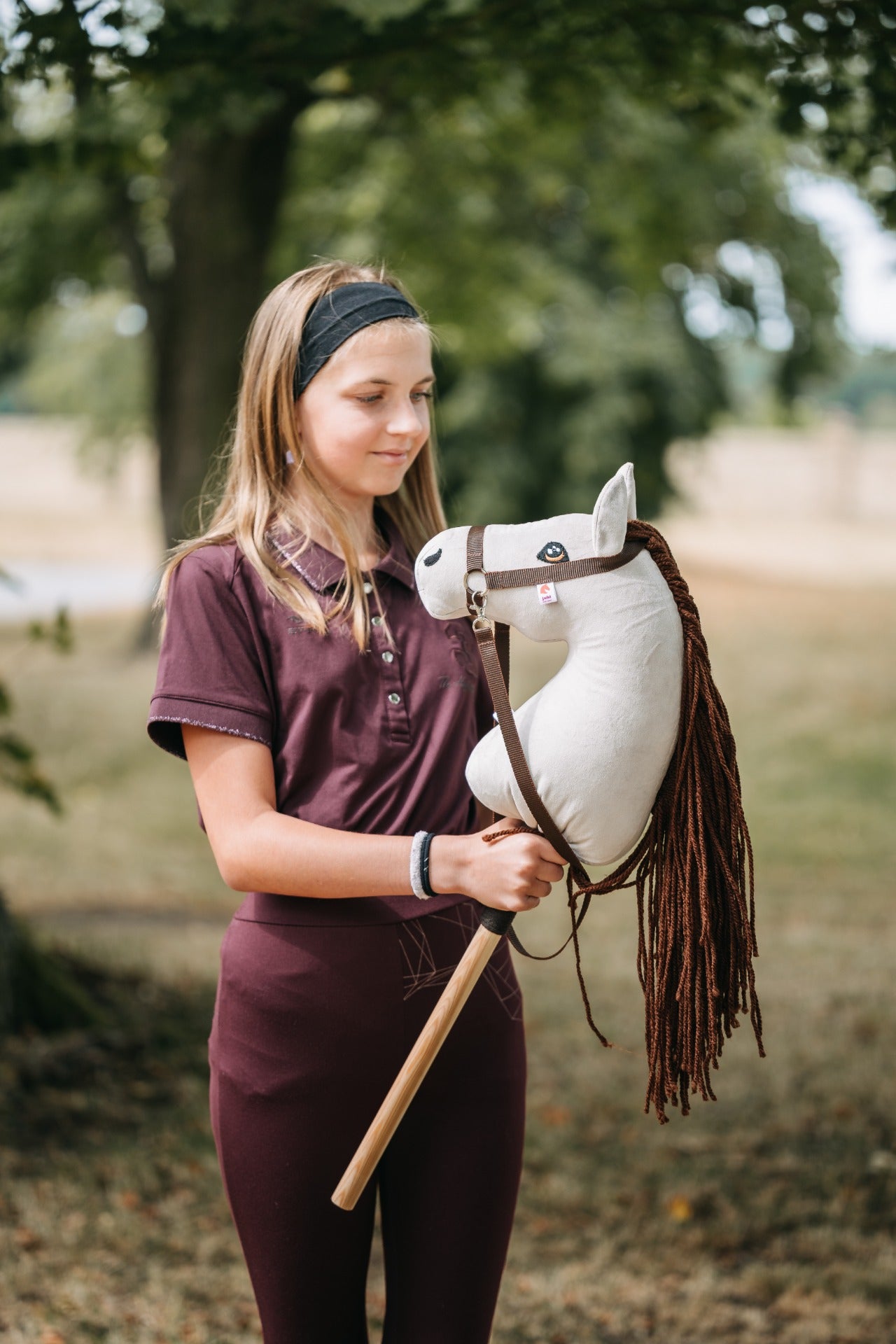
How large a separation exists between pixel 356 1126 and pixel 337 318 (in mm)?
1193

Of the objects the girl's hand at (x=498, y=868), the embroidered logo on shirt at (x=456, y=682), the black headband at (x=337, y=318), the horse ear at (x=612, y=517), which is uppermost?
the black headband at (x=337, y=318)

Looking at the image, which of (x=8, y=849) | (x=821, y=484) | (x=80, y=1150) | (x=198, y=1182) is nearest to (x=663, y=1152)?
(x=198, y=1182)

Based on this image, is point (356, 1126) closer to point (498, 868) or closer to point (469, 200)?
point (498, 868)

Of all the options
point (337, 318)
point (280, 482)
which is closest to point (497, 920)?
point (280, 482)

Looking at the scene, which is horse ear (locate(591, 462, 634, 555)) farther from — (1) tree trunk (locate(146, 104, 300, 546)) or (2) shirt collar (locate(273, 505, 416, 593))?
(1) tree trunk (locate(146, 104, 300, 546))

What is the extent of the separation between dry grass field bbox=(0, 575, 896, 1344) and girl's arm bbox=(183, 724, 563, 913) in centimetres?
78

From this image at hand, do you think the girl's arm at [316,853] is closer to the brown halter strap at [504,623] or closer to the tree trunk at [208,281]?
the brown halter strap at [504,623]

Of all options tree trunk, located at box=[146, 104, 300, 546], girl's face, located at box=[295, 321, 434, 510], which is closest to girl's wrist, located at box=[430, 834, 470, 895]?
girl's face, located at box=[295, 321, 434, 510]

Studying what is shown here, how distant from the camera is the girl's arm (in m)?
1.79

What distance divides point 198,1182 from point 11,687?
10186mm

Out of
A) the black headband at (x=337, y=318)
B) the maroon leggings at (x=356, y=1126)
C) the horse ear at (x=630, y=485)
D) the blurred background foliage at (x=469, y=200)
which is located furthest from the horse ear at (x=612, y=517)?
the blurred background foliage at (x=469, y=200)

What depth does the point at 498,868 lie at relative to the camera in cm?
178

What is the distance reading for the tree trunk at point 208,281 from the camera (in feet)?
30.0

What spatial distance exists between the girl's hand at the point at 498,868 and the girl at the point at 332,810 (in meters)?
0.14
